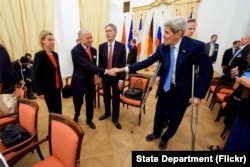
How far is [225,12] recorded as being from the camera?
4387 millimetres

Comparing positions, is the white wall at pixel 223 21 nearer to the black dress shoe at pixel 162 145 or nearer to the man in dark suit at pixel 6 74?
the black dress shoe at pixel 162 145

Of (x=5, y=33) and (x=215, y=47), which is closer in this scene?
(x=5, y=33)

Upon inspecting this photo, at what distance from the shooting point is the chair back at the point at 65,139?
114 cm

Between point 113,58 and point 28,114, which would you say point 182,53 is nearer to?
point 113,58

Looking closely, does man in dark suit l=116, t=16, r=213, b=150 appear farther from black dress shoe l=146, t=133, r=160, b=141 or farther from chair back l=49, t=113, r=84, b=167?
chair back l=49, t=113, r=84, b=167

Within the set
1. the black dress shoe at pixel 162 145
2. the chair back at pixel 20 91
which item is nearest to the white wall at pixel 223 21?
the black dress shoe at pixel 162 145

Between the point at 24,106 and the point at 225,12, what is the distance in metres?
5.38

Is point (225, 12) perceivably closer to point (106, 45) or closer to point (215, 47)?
point (215, 47)

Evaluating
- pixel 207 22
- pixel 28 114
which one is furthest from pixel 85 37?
pixel 207 22

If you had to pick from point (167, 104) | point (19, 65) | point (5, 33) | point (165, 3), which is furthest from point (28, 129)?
point (165, 3)

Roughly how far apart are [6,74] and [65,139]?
1513mm

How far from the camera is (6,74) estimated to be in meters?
2.05

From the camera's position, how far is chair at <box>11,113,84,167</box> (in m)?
1.15

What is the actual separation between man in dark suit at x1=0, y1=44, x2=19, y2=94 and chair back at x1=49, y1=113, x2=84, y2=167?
120cm
